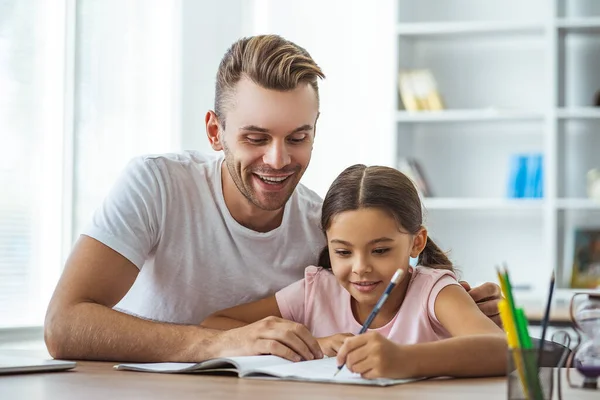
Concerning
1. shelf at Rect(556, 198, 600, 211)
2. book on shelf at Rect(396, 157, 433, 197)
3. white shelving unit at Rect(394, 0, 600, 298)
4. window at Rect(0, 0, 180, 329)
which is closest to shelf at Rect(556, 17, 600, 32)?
white shelving unit at Rect(394, 0, 600, 298)

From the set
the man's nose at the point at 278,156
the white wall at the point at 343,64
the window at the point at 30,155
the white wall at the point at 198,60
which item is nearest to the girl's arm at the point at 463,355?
the man's nose at the point at 278,156

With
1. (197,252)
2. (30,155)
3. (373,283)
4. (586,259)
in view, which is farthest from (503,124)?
(373,283)

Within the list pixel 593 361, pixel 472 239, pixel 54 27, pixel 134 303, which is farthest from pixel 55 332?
pixel 472 239

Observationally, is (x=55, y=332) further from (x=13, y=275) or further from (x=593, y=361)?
(x=13, y=275)

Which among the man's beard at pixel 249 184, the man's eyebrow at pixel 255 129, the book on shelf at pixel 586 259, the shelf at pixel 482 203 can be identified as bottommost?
the book on shelf at pixel 586 259

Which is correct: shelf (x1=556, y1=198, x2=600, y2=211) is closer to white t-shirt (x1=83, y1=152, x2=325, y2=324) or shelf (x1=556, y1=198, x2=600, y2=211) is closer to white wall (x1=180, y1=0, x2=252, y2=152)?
white wall (x1=180, y1=0, x2=252, y2=152)

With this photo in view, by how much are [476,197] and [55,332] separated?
3.55 meters

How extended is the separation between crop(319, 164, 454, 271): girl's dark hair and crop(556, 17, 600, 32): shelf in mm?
2958

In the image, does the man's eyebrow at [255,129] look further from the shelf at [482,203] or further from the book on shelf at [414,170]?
the book on shelf at [414,170]

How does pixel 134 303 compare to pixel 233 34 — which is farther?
pixel 233 34

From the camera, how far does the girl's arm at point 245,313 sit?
1.89 meters

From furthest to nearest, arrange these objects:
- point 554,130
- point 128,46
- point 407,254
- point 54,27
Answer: point 554,130, point 128,46, point 54,27, point 407,254

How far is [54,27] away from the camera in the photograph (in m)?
3.35

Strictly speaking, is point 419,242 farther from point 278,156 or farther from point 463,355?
point 463,355
